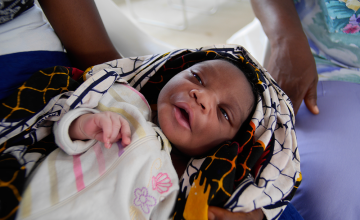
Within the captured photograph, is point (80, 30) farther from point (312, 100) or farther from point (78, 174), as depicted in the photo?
point (312, 100)

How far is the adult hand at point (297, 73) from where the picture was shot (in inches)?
35.3

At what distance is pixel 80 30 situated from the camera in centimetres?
87

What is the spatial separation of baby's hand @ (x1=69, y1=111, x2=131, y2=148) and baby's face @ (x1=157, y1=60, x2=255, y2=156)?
148mm

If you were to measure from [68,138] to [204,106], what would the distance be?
0.40 metres

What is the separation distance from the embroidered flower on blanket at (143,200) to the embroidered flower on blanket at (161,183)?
28 mm

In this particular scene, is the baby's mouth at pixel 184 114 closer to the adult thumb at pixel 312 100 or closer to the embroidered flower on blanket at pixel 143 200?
the embroidered flower on blanket at pixel 143 200

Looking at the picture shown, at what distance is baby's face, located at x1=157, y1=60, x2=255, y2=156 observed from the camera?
69 centimetres

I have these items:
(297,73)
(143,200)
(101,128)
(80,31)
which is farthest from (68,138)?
(297,73)

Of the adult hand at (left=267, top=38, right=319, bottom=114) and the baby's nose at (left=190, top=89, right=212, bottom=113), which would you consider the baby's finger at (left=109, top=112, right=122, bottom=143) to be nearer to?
the baby's nose at (left=190, top=89, right=212, bottom=113)

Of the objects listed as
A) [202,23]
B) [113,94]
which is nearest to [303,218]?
[113,94]

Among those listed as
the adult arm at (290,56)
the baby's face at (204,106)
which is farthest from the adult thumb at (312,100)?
the baby's face at (204,106)

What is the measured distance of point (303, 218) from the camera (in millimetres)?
747

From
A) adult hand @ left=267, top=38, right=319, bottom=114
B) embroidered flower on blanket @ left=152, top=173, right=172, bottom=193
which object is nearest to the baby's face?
embroidered flower on blanket @ left=152, top=173, right=172, bottom=193

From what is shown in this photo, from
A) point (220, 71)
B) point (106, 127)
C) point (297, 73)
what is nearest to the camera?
point (106, 127)
